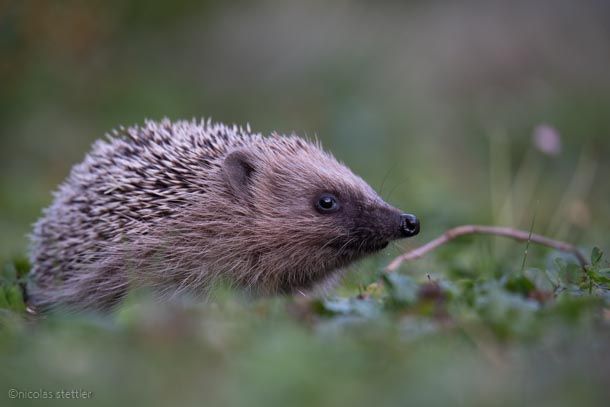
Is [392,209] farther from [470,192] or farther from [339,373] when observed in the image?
[470,192]

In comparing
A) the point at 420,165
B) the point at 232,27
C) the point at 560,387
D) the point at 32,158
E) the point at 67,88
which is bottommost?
the point at 560,387

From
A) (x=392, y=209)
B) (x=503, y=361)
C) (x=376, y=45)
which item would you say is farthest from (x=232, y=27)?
(x=503, y=361)

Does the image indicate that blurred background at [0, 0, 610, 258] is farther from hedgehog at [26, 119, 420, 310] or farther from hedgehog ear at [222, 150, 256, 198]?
hedgehog ear at [222, 150, 256, 198]

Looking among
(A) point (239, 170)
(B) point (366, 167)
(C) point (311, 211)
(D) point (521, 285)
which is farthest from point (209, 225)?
(B) point (366, 167)

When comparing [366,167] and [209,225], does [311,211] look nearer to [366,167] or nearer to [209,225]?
[209,225]

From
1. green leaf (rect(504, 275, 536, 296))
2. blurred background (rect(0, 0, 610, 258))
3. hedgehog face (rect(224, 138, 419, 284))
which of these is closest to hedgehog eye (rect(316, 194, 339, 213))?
hedgehog face (rect(224, 138, 419, 284))
